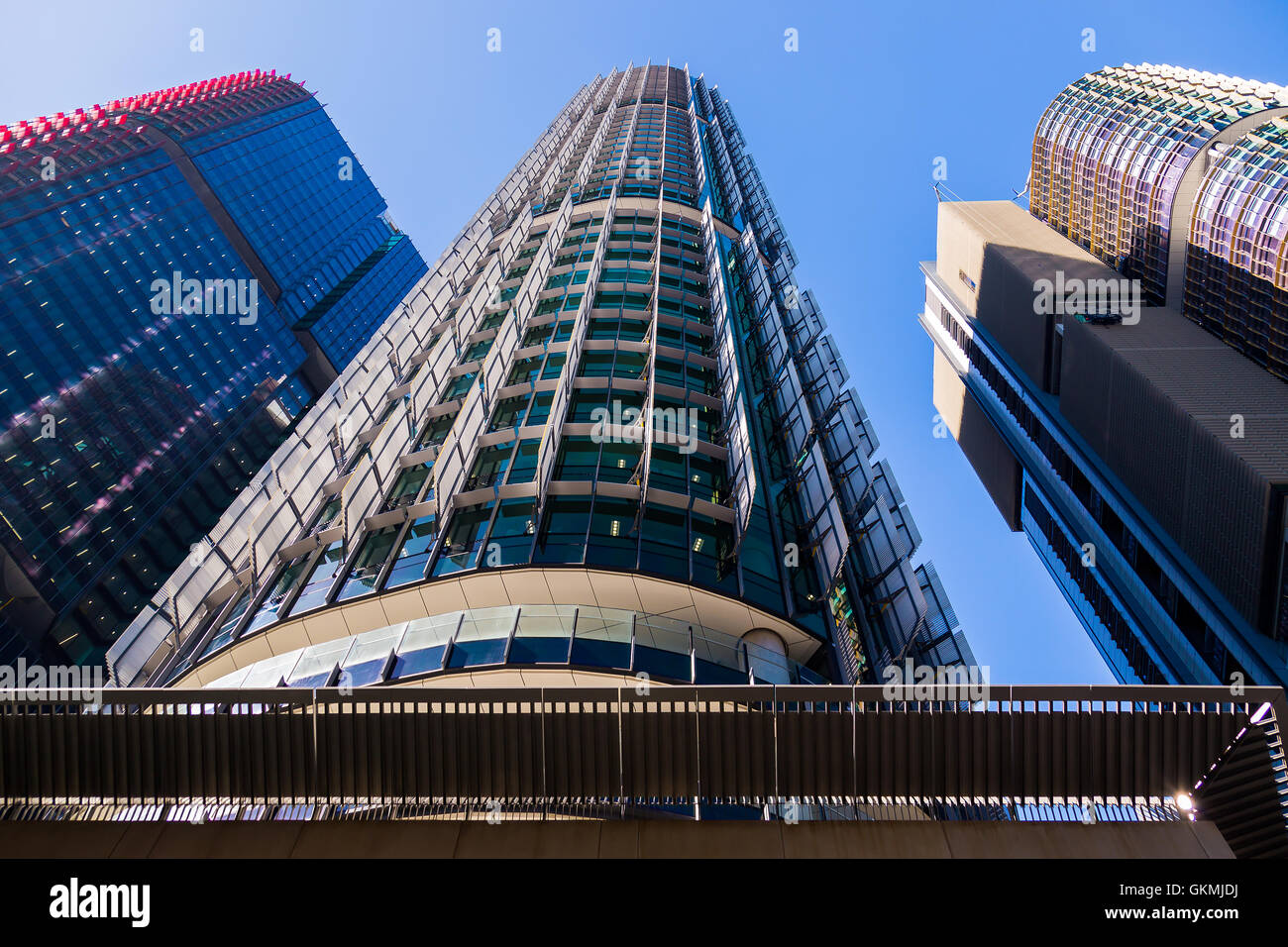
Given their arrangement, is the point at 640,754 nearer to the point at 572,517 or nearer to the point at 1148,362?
the point at 572,517

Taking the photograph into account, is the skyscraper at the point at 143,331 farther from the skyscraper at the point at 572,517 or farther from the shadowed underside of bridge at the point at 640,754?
the shadowed underside of bridge at the point at 640,754

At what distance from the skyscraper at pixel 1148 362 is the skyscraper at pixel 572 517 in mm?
45762

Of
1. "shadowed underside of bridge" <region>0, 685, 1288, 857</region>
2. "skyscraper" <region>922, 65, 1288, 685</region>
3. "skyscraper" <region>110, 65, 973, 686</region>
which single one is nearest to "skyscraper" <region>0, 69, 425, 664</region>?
"skyscraper" <region>110, 65, 973, 686</region>

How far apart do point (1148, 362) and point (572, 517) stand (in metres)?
77.1

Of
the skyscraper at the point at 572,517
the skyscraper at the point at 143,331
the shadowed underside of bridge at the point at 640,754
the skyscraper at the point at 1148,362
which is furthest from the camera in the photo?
the skyscraper at the point at 143,331

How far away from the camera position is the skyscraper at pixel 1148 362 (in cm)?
6675

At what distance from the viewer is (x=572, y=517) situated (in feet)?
74.2

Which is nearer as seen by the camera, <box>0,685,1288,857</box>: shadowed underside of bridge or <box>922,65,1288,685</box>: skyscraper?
<box>0,685,1288,857</box>: shadowed underside of bridge

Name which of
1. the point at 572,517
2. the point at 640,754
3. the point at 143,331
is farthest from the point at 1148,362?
the point at 143,331

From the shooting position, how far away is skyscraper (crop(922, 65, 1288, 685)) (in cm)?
6675

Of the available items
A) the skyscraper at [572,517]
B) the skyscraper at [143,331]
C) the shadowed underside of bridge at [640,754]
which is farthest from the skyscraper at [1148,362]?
the skyscraper at [143,331]

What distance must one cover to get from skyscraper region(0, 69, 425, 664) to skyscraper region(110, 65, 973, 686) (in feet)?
161

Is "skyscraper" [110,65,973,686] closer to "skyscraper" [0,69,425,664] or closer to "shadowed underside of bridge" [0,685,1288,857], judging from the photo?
"shadowed underside of bridge" [0,685,1288,857]
